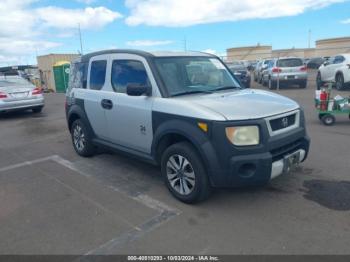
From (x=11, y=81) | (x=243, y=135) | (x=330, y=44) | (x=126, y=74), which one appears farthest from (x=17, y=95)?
(x=330, y=44)

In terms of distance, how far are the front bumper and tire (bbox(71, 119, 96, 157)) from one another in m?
6.15

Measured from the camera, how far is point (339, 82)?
15789 mm

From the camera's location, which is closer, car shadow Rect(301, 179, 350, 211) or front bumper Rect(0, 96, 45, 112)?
car shadow Rect(301, 179, 350, 211)

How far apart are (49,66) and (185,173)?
26.2 metres

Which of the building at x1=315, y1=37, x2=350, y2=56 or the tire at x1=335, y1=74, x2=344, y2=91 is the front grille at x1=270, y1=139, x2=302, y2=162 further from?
the building at x1=315, y1=37, x2=350, y2=56

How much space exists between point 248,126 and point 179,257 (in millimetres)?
1512

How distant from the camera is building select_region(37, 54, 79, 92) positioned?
2687 cm

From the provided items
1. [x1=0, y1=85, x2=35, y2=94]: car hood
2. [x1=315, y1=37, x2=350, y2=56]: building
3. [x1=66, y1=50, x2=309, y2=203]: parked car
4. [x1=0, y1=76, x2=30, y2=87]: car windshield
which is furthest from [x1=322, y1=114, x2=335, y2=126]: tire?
[x1=315, y1=37, x2=350, y2=56]: building

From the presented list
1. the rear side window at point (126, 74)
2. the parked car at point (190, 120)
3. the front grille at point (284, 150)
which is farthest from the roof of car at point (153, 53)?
the front grille at point (284, 150)

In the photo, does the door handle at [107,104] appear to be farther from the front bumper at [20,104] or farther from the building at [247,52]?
the building at [247,52]

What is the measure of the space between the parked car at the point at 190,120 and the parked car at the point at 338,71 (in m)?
12.1

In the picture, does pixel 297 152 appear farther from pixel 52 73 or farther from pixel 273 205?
pixel 52 73

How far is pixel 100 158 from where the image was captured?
6113 millimetres

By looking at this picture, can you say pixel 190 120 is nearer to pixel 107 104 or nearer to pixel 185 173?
pixel 185 173
